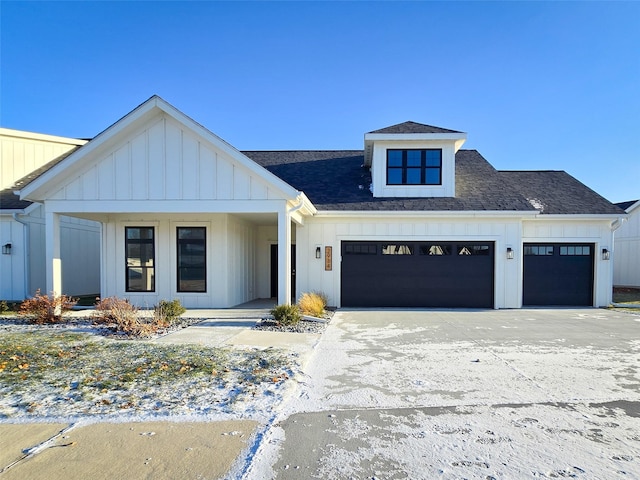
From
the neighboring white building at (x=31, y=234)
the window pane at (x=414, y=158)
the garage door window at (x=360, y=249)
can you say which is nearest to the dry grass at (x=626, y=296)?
the window pane at (x=414, y=158)

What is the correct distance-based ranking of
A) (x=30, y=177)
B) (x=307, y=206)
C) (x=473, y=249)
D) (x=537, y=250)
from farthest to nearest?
1. (x=30, y=177)
2. (x=537, y=250)
3. (x=473, y=249)
4. (x=307, y=206)

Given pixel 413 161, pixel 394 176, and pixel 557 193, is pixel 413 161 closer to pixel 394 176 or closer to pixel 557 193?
pixel 394 176

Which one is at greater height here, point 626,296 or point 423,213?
point 423,213

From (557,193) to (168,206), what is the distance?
13026 mm

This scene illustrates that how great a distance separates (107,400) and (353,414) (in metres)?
2.78

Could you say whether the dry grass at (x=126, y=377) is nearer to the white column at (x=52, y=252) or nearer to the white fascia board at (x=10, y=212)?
the white column at (x=52, y=252)

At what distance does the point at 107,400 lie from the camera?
435cm

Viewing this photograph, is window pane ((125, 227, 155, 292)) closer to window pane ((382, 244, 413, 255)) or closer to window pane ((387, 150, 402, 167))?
window pane ((382, 244, 413, 255))

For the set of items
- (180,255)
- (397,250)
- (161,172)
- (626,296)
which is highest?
(161,172)

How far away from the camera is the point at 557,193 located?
45.1 feet

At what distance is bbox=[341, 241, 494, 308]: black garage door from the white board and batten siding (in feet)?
14.5

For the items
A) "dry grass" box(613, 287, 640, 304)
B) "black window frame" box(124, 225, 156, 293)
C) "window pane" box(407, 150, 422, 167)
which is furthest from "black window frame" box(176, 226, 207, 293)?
"dry grass" box(613, 287, 640, 304)

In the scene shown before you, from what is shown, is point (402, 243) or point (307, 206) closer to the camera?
point (307, 206)

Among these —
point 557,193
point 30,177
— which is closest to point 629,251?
point 557,193
